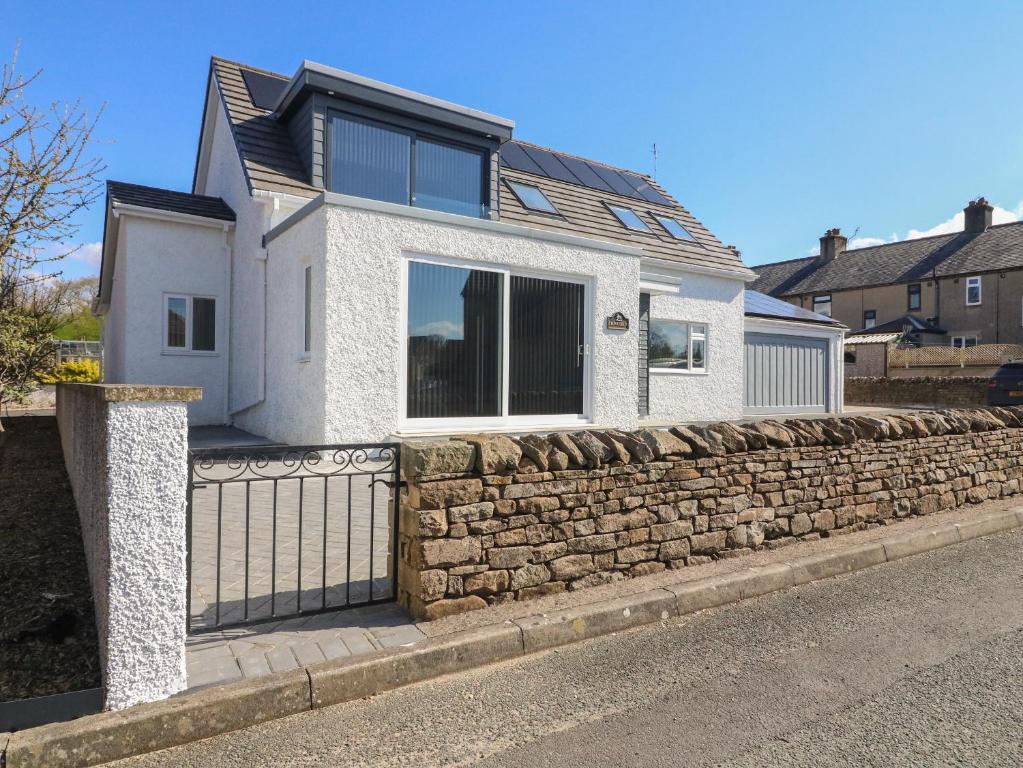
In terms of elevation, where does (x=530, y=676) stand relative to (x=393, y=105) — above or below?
below

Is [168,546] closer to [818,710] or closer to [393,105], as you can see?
[818,710]

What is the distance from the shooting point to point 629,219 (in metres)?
15.7

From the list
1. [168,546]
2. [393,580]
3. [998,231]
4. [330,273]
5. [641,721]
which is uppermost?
[998,231]

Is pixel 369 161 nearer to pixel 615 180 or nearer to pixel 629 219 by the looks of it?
pixel 629 219

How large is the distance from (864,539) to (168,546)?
569 centimetres

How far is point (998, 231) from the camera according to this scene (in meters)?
36.7

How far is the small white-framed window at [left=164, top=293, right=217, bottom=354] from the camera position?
12117 mm

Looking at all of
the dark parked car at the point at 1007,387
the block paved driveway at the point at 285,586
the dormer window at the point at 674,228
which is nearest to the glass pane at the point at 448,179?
the dormer window at the point at 674,228

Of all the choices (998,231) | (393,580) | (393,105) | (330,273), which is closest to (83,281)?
(393,105)

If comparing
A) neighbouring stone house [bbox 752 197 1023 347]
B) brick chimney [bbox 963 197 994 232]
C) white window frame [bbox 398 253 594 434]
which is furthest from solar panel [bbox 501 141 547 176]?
brick chimney [bbox 963 197 994 232]

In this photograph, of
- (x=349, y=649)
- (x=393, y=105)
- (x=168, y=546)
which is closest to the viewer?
(x=168, y=546)

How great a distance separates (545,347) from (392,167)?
4625 millimetres

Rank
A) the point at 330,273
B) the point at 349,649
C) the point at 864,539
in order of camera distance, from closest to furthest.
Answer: the point at 349,649, the point at 864,539, the point at 330,273

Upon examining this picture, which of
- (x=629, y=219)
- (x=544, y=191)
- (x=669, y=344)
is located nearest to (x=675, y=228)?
(x=629, y=219)
